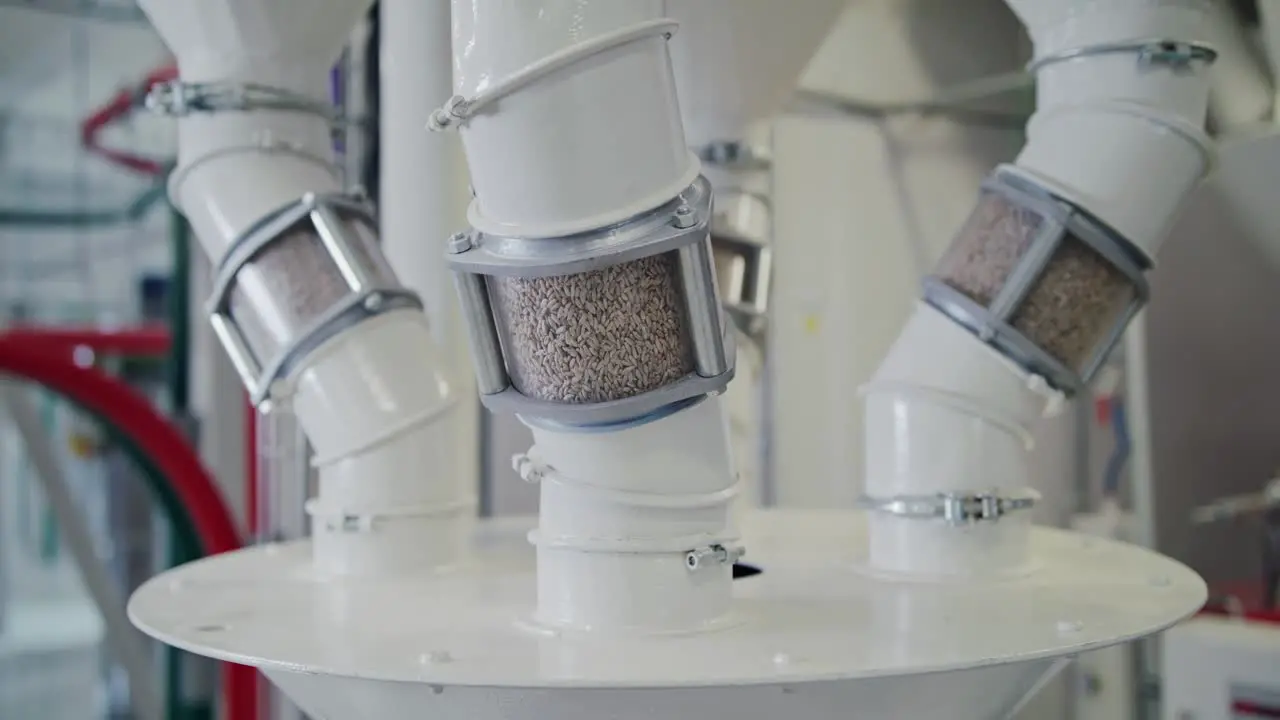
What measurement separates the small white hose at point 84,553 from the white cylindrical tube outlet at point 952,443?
1434 millimetres

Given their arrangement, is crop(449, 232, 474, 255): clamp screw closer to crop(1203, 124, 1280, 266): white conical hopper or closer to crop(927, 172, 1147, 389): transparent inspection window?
crop(927, 172, 1147, 389): transparent inspection window

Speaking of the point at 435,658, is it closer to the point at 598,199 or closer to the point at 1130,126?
the point at 598,199

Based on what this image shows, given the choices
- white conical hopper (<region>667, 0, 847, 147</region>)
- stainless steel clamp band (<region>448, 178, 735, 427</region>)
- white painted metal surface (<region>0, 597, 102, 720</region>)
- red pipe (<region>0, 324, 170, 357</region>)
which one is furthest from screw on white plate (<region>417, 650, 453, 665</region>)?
white painted metal surface (<region>0, 597, 102, 720</region>)

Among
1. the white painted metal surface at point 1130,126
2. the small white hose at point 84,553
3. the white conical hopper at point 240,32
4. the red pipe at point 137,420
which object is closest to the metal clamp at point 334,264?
the white conical hopper at point 240,32

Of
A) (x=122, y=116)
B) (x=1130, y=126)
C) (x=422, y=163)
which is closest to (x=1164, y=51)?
(x=1130, y=126)

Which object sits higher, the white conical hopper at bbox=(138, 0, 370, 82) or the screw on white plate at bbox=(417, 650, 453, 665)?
the white conical hopper at bbox=(138, 0, 370, 82)

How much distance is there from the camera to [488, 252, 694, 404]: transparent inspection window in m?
0.67

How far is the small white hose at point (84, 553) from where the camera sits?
188 cm

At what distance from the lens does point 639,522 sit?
725mm

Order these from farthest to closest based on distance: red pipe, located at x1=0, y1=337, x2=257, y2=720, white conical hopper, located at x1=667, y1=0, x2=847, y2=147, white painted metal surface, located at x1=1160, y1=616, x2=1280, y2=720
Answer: red pipe, located at x1=0, y1=337, x2=257, y2=720, white painted metal surface, located at x1=1160, y1=616, x2=1280, y2=720, white conical hopper, located at x1=667, y1=0, x2=847, y2=147

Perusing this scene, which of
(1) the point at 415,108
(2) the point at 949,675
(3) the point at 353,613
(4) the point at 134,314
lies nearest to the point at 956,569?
(2) the point at 949,675

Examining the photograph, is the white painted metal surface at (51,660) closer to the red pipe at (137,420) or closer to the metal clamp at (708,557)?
the red pipe at (137,420)

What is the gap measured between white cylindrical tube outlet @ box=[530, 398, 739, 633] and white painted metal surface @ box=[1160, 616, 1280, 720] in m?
0.90

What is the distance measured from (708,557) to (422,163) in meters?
0.89
